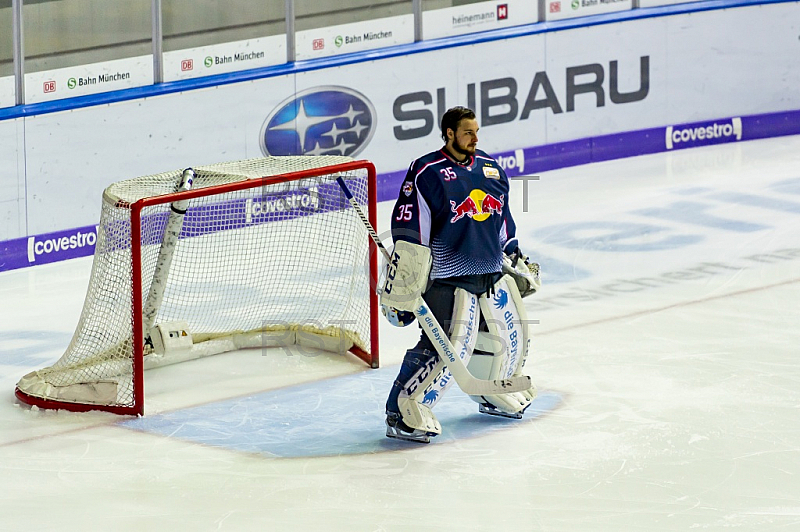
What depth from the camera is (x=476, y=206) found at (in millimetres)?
5934

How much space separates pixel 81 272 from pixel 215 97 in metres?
1.50

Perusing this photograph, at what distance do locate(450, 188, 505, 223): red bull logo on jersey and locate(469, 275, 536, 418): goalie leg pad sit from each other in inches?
12.3

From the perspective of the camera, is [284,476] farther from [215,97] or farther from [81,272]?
[215,97]

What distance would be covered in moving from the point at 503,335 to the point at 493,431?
0.42m

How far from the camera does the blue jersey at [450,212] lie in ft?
19.3

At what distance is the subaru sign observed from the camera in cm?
993

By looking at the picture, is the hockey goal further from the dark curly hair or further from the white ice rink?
the dark curly hair

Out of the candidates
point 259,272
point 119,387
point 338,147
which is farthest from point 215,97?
point 119,387

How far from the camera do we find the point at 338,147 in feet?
33.6

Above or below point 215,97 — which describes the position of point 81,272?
below

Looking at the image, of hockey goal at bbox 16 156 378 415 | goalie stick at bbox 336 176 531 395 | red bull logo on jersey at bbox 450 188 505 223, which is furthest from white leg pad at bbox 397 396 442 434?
hockey goal at bbox 16 156 378 415

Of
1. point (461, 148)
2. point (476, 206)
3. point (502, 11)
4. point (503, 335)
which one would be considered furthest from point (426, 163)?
point (502, 11)

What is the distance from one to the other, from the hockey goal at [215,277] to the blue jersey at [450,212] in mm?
1107

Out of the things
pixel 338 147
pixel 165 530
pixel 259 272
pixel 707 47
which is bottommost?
pixel 165 530
